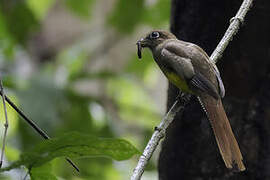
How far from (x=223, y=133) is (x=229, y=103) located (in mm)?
377

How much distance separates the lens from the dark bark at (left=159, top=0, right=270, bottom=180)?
3.08m

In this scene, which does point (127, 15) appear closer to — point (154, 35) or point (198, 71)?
point (154, 35)

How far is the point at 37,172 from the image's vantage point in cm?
191

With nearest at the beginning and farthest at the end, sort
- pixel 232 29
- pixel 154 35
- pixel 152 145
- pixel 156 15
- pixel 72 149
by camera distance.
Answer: pixel 72 149, pixel 152 145, pixel 232 29, pixel 154 35, pixel 156 15

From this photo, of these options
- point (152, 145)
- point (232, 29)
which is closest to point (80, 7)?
point (232, 29)

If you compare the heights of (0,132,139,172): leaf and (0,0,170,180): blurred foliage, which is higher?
(0,132,139,172): leaf

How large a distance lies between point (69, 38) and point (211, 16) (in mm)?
4617

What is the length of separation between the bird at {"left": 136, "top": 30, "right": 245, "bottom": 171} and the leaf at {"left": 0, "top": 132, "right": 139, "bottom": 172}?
1.06 meters

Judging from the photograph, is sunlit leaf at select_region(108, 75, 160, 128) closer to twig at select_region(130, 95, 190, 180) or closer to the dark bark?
the dark bark

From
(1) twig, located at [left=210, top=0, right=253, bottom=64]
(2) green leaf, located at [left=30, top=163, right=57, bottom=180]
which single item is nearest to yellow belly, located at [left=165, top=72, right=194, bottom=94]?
(1) twig, located at [left=210, top=0, right=253, bottom=64]

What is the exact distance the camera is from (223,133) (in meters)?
2.87

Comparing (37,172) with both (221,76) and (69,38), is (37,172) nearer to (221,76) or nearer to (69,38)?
(221,76)

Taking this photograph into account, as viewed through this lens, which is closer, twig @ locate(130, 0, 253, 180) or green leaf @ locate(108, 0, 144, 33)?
twig @ locate(130, 0, 253, 180)

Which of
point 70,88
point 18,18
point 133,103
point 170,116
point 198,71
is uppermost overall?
point 170,116
